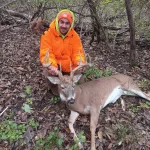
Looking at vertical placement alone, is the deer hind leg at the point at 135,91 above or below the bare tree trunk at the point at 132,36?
below

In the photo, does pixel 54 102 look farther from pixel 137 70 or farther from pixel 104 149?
pixel 137 70

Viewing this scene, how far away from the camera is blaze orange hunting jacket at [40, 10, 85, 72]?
16.8 feet

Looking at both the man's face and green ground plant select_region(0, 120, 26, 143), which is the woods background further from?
the man's face

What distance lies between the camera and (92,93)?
509 centimetres

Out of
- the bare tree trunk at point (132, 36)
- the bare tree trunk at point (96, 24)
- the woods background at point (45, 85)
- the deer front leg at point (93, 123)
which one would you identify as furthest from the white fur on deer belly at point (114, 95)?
the bare tree trunk at point (96, 24)

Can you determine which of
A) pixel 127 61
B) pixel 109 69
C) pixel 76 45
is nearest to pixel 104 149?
pixel 76 45

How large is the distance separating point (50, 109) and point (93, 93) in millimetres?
845

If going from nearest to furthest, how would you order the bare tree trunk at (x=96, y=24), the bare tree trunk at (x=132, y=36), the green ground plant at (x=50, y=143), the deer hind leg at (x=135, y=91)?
the green ground plant at (x=50, y=143) < the deer hind leg at (x=135, y=91) < the bare tree trunk at (x=132, y=36) < the bare tree trunk at (x=96, y=24)

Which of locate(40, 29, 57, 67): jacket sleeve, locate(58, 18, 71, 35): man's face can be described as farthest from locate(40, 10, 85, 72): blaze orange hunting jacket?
locate(58, 18, 71, 35): man's face

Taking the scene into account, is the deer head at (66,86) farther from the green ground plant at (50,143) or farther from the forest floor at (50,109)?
the green ground plant at (50,143)

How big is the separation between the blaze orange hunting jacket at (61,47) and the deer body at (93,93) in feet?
1.75

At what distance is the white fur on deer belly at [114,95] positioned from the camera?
5237 mm

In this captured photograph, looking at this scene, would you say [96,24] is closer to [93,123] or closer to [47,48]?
[47,48]

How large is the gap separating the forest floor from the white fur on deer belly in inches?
3.6
